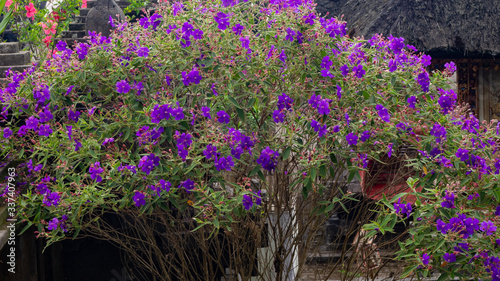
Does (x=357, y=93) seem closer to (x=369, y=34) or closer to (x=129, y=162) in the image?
(x=129, y=162)

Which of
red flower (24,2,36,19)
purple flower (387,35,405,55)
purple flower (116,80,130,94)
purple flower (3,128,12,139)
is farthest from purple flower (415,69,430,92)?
red flower (24,2,36,19)

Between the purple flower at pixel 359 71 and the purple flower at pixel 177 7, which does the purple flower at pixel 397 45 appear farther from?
the purple flower at pixel 177 7

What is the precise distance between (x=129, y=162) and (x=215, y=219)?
0.77 metres

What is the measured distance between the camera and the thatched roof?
26.3 ft

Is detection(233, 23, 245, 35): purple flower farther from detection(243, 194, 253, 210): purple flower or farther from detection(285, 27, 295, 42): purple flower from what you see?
detection(243, 194, 253, 210): purple flower

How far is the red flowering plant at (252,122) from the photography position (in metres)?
3.29

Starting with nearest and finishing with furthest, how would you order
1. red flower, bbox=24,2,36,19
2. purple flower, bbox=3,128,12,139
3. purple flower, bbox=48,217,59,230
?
purple flower, bbox=48,217,59,230 → purple flower, bbox=3,128,12,139 → red flower, bbox=24,2,36,19

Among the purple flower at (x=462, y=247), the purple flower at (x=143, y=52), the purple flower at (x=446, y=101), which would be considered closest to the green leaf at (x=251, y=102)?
the purple flower at (x=143, y=52)

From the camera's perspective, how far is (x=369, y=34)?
8.20 m

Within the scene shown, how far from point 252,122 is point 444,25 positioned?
5.39 meters

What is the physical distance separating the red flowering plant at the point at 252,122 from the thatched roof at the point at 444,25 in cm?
437

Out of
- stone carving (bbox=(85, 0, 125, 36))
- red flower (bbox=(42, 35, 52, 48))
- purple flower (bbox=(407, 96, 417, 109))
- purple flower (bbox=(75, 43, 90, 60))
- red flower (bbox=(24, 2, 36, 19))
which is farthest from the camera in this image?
red flower (bbox=(24, 2, 36, 19))

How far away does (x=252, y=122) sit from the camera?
150 inches

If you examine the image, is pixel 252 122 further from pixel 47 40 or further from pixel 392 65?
pixel 47 40
